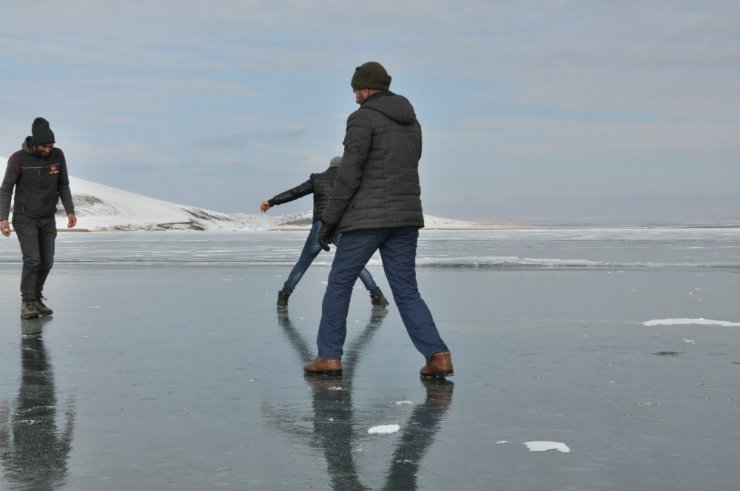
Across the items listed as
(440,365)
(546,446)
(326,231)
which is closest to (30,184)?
(326,231)

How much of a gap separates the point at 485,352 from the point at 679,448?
2884 millimetres

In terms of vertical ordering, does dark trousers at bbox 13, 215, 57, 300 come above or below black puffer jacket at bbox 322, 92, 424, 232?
below

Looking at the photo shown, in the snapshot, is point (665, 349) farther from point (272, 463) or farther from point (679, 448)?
point (272, 463)

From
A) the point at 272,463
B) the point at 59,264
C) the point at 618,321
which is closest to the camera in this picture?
the point at 272,463

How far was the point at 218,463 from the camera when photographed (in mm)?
3756

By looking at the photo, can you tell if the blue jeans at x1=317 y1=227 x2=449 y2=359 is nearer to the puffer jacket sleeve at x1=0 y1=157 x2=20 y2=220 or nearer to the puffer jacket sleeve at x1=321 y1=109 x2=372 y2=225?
the puffer jacket sleeve at x1=321 y1=109 x2=372 y2=225

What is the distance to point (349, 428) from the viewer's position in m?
4.36

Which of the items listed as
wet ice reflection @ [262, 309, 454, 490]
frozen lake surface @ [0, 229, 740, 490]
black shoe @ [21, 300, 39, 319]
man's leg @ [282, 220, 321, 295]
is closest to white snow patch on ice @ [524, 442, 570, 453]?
frozen lake surface @ [0, 229, 740, 490]

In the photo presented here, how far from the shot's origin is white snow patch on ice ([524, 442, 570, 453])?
3.94 metres

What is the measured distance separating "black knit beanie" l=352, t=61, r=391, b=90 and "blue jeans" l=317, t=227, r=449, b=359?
88 centimetres

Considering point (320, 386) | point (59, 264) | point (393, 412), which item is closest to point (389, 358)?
point (320, 386)

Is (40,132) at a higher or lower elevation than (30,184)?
higher

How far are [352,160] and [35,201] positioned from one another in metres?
5.04

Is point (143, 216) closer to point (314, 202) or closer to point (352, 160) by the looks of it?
point (314, 202)
